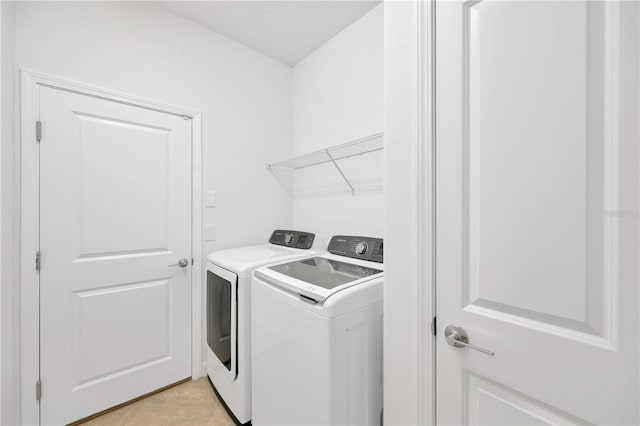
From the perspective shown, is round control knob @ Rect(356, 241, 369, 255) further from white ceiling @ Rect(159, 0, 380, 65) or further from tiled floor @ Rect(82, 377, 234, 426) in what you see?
white ceiling @ Rect(159, 0, 380, 65)

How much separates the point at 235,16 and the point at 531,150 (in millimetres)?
2275

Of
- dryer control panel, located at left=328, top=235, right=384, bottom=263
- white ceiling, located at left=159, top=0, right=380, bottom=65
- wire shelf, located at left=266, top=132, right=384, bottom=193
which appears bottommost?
dryer control panel, located at left=328, top=235, right=384, bottom=263

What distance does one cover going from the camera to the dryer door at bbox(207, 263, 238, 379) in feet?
5.08

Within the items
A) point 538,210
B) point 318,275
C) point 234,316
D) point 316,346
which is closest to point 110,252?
point 234,316

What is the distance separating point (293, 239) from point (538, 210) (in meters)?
1.70

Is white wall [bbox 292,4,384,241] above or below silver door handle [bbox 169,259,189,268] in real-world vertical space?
above

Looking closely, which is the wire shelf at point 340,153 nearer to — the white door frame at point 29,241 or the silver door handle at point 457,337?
the silver door handle at point 457,337

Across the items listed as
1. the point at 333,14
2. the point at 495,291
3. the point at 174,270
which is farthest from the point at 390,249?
the point at 333,14

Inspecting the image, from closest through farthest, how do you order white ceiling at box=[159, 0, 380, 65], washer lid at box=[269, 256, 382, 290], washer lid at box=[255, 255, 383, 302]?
washer lid at box=[255, 255, 383, 302], washer lid at box=[269, 256, 382, 290], white ceiling at box=[159, 0, 380, 65]

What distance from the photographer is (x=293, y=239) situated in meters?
2.16

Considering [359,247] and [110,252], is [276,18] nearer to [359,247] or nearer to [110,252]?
[359,247]

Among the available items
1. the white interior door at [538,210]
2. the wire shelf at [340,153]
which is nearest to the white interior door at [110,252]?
the wire shelf at [340,153]

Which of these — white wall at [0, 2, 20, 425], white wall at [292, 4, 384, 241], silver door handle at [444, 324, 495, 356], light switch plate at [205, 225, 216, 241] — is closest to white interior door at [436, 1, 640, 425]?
silver door handle at [444, 324, 495, 356]

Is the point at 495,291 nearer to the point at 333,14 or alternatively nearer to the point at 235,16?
the point at 333,14
